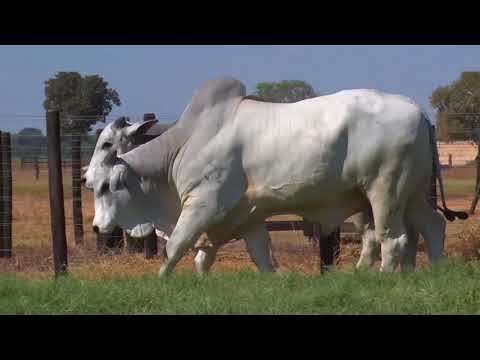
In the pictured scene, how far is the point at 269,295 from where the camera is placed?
786 cm

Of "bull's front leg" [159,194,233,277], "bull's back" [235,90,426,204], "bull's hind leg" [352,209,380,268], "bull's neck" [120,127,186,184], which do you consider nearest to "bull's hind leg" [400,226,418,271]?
"bull's hind leg" [352,209,380,268]

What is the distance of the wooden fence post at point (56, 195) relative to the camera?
1105 cm

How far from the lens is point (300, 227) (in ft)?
47.8

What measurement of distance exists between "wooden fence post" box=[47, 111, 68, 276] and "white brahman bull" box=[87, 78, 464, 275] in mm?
1116

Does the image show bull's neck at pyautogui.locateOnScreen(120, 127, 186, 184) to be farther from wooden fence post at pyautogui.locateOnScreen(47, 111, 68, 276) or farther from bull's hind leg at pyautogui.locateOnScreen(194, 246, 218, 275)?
wooden fence post at pyautogui.locateOnScreen(47, 111, 68, 276)

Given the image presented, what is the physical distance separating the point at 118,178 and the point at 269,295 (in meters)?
2.78

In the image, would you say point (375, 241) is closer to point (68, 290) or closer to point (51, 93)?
point (68, 290)

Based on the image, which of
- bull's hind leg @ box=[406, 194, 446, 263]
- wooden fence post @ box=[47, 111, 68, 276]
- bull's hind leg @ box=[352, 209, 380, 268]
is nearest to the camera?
bull's hind leg @ box=[406, 194, 446, 263]

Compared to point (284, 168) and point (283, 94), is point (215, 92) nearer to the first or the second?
point (284, 168)

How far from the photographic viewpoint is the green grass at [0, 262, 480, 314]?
7512 mm

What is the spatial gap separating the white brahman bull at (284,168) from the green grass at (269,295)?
97 cm

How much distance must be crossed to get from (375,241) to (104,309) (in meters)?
3.22

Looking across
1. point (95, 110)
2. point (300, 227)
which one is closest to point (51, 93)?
point (95, 110)

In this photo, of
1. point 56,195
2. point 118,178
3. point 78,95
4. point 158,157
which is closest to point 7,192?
point 56,195
